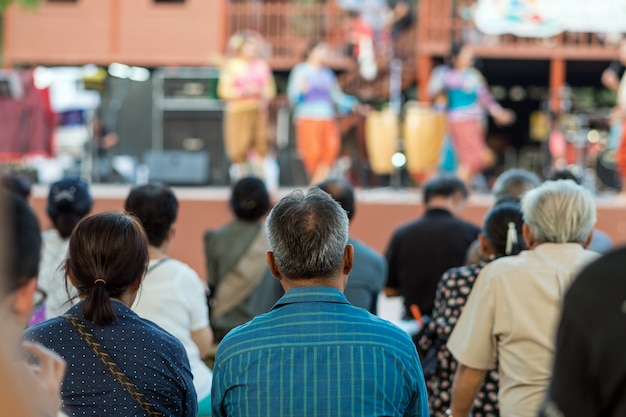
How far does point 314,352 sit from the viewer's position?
213cm

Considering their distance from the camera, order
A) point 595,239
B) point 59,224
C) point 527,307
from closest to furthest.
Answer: point 527,307 → point 59,224 → point 595,239

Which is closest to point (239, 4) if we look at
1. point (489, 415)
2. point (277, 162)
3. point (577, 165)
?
point (277, 162)

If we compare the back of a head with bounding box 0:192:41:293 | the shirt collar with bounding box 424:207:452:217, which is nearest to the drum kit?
the shirt collar with bounding box 424:207:452:217

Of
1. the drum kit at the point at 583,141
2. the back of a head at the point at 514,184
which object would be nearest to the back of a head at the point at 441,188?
the back of a head at the point at 514,184

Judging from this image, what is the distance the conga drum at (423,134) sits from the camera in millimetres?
10219

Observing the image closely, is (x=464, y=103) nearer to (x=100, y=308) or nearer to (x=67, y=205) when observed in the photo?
(x=67, y=205)

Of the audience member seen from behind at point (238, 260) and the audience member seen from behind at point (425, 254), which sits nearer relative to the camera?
the audience member seen from behind at point (238, 260)

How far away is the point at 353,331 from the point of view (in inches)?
84.5

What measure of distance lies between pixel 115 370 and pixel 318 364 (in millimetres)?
481

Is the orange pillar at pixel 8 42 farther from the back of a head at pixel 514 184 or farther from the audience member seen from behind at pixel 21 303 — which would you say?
the audience member seen from behind at pixel 21 303

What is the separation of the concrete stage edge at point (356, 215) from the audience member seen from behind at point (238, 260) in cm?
392

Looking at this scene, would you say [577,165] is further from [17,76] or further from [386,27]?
[17,76]

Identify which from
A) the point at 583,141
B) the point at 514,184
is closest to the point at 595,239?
the point at 514,184

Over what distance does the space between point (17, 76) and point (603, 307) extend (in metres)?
9.31
